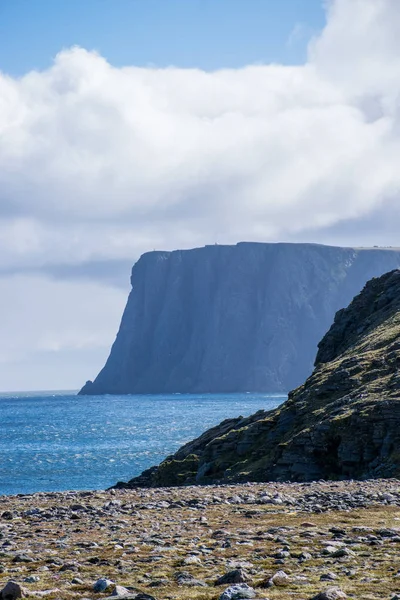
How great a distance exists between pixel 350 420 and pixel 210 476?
9.74 meters

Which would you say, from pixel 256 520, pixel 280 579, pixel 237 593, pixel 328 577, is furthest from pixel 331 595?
pixel 256 520

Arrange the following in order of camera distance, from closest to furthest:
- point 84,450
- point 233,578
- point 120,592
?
point 120,592 → point 233,578 → point 84,450

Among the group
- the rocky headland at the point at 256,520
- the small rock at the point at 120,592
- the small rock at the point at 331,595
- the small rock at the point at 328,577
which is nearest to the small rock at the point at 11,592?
the rocky headland at the point at 256,520

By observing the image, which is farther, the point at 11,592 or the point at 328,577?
the point at 328,577

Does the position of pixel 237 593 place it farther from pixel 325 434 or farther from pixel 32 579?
pixel 325 434

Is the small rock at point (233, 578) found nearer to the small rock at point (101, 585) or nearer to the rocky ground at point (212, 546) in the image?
the rocky ground at point (212, 546)

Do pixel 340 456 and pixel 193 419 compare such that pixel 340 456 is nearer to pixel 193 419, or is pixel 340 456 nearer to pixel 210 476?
pixel 210 476

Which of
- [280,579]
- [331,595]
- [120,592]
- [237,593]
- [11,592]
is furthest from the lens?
[280,579]

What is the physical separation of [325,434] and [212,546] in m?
28.2

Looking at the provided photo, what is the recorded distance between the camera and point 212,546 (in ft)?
62.0

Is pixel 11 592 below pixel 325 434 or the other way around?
below

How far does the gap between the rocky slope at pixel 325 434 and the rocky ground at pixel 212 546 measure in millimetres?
12631

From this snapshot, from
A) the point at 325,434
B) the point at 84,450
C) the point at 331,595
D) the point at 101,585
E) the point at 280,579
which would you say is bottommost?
the point at 84,450

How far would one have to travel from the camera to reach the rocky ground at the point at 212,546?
14.0 meters
